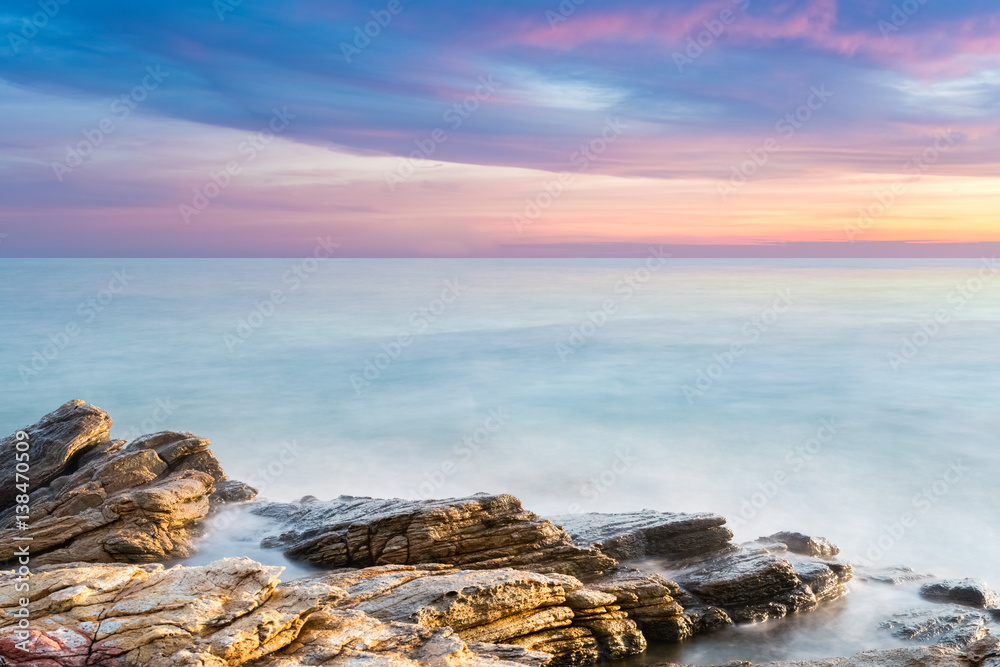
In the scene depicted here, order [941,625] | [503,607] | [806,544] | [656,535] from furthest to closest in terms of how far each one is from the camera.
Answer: [806,544] < [656,535] < [941,625] < [503,607]

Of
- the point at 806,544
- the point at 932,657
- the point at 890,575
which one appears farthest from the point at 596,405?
the point at 932,657

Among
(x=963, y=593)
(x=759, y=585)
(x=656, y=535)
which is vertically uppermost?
(x=656, y=535)

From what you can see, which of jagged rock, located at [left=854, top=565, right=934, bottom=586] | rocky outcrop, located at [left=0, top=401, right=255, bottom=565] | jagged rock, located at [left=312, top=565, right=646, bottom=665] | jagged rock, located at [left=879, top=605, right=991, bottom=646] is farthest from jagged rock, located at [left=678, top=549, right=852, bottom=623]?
rocky outcrop, located at [left=0, top=401, right=255, bottom=565]

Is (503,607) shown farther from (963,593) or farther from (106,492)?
(963,593)

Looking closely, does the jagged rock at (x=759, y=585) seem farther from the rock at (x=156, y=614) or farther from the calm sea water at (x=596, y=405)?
the rock at (x=156, y=614)

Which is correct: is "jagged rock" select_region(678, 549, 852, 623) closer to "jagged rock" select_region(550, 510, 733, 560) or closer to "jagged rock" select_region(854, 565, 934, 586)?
"jagged rock" select_region(550, 510, 733, 560)

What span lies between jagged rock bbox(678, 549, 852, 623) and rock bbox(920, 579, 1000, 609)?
2.26 m

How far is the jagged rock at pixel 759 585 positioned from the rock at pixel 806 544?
2.18m

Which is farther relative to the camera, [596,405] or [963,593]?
[596,405]

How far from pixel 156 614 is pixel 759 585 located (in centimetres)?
1296

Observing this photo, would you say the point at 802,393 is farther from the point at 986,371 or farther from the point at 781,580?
the point at 781,580

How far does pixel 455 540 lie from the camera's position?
1606cm

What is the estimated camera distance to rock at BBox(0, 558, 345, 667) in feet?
31.4

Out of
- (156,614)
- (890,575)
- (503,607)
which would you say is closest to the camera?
(156,614)
